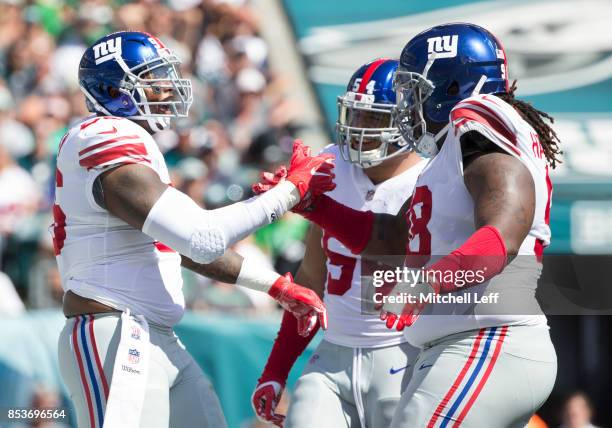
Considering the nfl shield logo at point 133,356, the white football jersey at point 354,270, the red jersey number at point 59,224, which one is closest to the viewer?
the nfl shield logo at point 133,356

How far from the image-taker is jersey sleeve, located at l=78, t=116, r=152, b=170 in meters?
3.37

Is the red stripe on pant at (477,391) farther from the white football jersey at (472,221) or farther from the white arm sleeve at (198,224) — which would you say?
the white arm sleeve at (198,224)

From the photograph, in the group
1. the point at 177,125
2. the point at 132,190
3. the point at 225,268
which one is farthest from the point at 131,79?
the point at 177,125

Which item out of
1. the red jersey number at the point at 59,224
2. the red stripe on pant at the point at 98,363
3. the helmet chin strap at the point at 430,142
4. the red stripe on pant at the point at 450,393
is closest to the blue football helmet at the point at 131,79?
the red jersey number at the point at 59,224

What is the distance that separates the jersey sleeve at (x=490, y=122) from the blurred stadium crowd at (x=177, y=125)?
144 inches

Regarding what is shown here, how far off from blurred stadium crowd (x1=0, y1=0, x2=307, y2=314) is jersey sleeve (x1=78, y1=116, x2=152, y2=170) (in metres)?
3.01

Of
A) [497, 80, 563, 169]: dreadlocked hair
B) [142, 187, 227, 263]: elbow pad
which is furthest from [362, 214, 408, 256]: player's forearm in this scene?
[497, 80, 563, 169]: dreadlocked hair

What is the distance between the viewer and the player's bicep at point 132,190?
3330mm

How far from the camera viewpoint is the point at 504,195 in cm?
279

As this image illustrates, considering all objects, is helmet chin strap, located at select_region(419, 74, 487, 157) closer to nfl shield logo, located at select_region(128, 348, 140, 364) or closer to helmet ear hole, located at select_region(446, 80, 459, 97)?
helmet ear hole, located at select_region(446, 80, 459, 97)

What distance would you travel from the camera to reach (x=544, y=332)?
305cm

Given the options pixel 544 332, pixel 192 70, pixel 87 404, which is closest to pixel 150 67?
pixel 87 404

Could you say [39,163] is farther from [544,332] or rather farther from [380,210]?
[544,332]

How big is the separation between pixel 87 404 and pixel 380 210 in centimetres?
133
